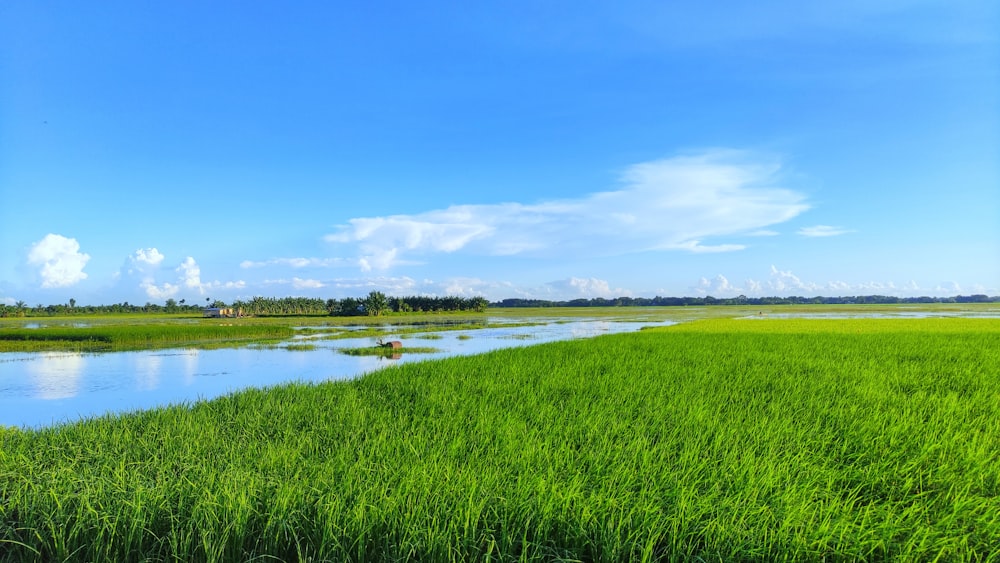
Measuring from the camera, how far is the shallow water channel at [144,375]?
9211 millimetres

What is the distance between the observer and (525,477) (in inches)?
124

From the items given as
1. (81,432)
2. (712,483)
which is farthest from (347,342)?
(712,483)

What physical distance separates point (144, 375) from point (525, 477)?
13.7 meters

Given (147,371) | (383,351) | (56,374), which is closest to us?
(56,374)

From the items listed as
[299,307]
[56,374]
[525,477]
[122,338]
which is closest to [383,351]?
[56,374]

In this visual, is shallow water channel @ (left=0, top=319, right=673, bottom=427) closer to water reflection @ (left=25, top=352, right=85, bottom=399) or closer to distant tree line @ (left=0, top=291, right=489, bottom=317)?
water reflection @ (left=25, top=352, right=85, bottom=399)

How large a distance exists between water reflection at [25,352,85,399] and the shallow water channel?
17 millimetres

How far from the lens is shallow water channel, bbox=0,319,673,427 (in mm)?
9211

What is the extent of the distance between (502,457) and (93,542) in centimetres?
248

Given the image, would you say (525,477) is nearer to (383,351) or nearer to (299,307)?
(383,351)

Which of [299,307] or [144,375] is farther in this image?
[299,307]

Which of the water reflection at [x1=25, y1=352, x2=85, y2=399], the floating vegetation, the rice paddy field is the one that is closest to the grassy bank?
the water reflection at [x1=25, y1=352, x2=85, y2=399]

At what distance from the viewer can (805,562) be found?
2348mm

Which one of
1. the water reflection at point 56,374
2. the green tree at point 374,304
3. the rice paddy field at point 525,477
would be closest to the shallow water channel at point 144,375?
the water reflection at point 56,374
